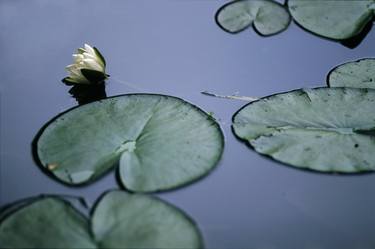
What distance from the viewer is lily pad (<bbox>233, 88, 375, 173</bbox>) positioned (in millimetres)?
1242

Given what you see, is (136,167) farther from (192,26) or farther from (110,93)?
(192,26)

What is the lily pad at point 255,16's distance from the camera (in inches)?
71.4

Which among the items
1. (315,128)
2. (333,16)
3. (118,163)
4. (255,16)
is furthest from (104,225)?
(333,16)

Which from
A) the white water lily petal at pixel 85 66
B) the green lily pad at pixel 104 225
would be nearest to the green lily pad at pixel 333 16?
the white water lily petal at pixel 85 66

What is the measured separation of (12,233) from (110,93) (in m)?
0.60

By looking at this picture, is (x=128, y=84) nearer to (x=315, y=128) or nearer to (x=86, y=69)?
(x=86, y=69)

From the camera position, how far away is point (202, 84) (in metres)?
1.51

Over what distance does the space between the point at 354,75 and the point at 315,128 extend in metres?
0.35

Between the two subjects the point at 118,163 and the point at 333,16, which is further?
the point at 333,16

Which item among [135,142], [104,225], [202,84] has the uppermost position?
[202,84]

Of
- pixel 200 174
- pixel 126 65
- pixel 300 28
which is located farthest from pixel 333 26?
pixel 200 174

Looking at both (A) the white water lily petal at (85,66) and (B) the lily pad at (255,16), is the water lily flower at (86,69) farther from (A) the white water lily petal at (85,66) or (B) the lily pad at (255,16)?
(B) the lily pad at (255,16)

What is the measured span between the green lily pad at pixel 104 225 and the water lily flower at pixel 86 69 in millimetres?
510

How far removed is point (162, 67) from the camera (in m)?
1.58
